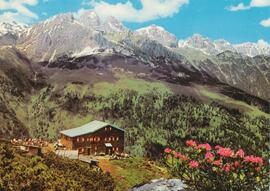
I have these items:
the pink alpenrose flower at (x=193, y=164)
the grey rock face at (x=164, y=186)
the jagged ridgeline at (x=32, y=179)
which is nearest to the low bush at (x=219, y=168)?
the pink alpenrose flower at (x=193, y=164)

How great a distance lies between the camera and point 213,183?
15.2 m

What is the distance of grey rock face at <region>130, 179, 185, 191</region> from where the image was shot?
16.4 metres

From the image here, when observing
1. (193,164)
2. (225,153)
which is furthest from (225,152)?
(193,164)

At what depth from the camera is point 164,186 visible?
54.3 feet

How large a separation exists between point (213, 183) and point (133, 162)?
56085 mm

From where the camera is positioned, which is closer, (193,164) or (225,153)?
(193,164)

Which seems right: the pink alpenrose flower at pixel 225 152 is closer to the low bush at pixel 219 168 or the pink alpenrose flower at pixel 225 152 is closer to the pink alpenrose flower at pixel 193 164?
the low bush at pixel 219 168

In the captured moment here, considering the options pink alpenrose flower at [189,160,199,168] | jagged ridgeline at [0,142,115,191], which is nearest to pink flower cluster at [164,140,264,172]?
pink alpenrose flower at [189,160,199,168]

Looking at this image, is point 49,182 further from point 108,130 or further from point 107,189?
point 108,130

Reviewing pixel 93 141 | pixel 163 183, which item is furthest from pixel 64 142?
pixel 163 183

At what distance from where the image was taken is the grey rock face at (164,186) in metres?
16.4

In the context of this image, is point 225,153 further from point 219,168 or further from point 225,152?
point 219,168

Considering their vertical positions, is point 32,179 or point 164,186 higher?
point 164,186

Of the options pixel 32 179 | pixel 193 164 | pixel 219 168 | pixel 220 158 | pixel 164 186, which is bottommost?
pixel 32 179
